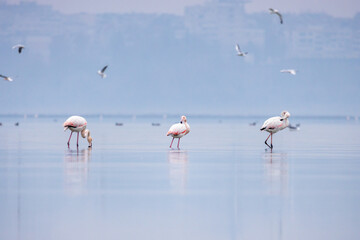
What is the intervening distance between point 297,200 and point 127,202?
2.71 meters

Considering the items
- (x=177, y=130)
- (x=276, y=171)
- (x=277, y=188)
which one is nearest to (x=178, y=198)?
(x=277, y=188)

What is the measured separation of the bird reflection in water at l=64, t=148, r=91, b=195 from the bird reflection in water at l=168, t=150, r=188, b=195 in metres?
1.71

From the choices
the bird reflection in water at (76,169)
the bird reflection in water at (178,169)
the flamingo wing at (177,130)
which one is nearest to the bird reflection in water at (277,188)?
the bird reflection in water at (178,169)

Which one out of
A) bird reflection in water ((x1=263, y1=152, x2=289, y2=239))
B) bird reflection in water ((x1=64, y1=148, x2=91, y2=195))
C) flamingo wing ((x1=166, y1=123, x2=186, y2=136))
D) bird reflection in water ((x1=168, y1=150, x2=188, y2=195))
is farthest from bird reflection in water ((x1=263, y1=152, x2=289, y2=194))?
flamingo wing ((x1=166, y1=123, x2=186, y2=136))

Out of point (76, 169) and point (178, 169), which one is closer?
point (76, 169)

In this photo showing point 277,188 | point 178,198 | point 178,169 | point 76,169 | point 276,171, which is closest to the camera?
point 178,198

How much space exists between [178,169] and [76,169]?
92.2 inches

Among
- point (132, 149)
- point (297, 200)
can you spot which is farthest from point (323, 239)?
point (132, 149)

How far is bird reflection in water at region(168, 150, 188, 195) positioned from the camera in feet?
46.6

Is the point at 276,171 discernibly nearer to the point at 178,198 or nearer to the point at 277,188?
→ the point at 277,188

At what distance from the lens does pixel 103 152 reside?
2448 centimetres

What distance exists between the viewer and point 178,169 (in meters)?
18.0

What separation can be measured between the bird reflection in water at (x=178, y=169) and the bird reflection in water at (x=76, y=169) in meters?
1.71

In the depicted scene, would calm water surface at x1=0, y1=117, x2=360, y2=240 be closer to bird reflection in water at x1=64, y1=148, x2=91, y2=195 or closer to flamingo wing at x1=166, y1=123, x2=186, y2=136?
bird reflection in water at x1=64, y1=148, x2=91, y2=195
